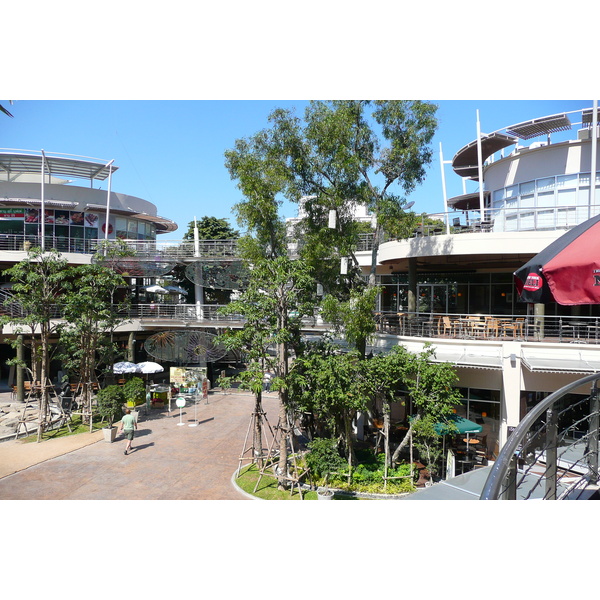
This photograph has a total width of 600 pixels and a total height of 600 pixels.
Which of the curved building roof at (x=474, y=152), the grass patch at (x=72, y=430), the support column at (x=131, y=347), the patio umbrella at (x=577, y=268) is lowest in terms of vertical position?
the grass patch at (x=72, y=430)

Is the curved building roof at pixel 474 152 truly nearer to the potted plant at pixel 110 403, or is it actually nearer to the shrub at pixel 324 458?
the shrub at pixel 324 458

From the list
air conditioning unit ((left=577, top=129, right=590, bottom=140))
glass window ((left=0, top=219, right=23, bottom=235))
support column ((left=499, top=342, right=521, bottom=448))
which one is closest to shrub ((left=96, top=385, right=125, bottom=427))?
support column ((left=499, top=342, right=521, bottom=448))

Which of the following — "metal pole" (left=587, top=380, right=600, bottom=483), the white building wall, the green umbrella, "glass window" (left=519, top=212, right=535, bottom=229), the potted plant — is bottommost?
the potted plant

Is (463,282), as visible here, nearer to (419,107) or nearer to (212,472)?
(419,107)

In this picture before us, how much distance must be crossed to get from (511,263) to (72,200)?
2294 centimetres

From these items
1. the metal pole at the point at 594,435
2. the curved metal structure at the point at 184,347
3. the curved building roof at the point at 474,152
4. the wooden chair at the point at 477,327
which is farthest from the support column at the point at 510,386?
the curved metal structure at the point at 184,347

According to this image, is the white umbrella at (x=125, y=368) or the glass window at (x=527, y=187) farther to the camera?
the white umbrella at (x=125, y=368)

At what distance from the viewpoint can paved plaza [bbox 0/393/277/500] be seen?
10461mm

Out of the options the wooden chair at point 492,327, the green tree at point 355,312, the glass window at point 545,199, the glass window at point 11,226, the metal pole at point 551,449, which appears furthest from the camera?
the glass window at point 11,226

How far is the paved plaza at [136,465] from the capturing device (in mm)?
10461

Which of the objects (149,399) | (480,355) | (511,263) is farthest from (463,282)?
(149,399)

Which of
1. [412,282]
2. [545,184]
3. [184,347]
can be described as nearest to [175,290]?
[184,347]

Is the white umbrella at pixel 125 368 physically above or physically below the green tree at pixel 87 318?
below

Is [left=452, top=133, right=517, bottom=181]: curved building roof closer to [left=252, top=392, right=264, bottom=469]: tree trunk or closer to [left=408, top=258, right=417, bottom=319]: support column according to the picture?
[left=408, top=258, right=417, bottom=319]: support column
